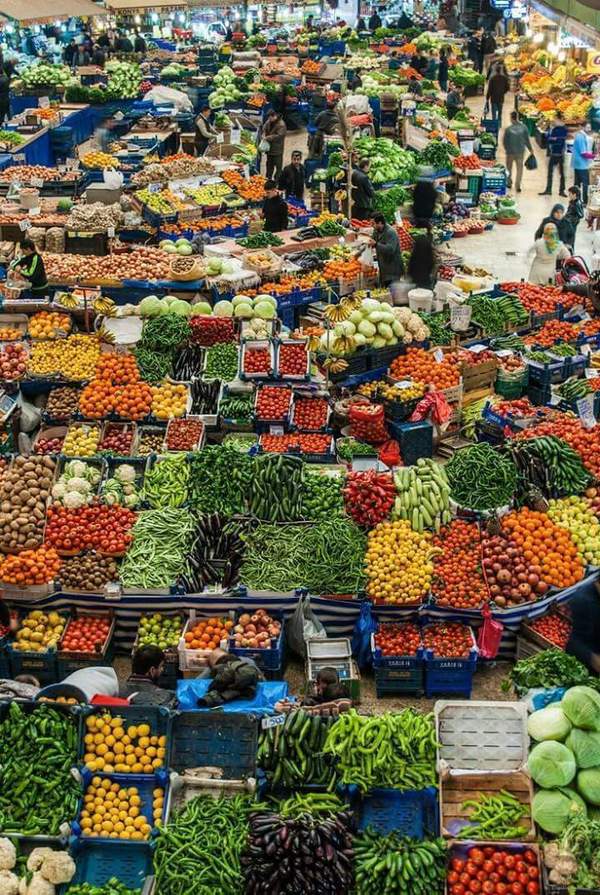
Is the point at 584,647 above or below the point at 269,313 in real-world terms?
below

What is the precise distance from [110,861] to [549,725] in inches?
90.9

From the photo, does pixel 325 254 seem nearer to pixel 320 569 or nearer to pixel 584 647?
pixel 320 569

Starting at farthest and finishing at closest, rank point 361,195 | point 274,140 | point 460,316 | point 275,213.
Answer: point 274,140, point 361,195, point 275,213, point 460,316

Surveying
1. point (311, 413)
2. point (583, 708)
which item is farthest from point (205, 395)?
point (583, 708)

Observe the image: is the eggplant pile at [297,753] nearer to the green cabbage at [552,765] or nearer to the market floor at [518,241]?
the green cabbage at [552,765]

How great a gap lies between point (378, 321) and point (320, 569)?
3429 millimetres

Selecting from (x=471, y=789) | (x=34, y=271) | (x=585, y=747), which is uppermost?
(x=34, y=271)

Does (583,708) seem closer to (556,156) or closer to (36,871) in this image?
(36,871)

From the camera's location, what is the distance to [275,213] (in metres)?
13.3

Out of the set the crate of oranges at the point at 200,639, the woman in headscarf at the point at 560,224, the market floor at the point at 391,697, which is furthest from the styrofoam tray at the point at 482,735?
the woman in headscarf at the point at 560,224

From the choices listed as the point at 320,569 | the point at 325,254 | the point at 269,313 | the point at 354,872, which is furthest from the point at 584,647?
the point at 325,254

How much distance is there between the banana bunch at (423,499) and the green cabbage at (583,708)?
2.33m

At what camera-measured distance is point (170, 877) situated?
Answer: 493cm

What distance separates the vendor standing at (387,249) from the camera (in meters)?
11.2
